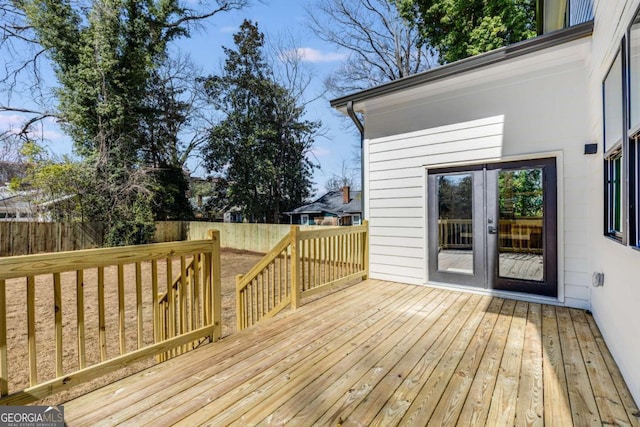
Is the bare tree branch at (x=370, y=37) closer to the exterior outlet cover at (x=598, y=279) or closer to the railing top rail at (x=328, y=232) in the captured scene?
the railing top rail at (x=328, y=232)

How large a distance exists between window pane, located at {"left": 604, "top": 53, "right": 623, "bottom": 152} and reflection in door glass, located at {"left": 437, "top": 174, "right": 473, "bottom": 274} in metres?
1.73

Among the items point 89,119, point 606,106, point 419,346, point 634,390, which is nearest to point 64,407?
point 419,346

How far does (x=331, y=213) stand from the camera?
19.3 m

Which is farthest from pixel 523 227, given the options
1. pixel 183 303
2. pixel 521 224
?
pixel 183 303

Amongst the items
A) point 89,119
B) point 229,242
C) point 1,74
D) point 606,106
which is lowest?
point 229,242

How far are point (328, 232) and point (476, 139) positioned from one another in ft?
7.56

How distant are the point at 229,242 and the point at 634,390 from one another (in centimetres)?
1266

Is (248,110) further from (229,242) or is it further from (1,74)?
(1,74)

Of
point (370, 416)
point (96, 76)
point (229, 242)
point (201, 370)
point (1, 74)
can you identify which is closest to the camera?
point (370, 416)

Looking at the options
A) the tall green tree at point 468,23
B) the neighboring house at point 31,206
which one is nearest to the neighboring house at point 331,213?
the tall green tree at point 468,23

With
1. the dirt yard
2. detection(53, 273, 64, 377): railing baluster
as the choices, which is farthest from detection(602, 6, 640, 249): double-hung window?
the dirt yard

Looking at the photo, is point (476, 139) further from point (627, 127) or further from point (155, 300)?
point (155, 300)

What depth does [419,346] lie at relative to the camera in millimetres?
2631

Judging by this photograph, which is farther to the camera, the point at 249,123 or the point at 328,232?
the point at 249,123
